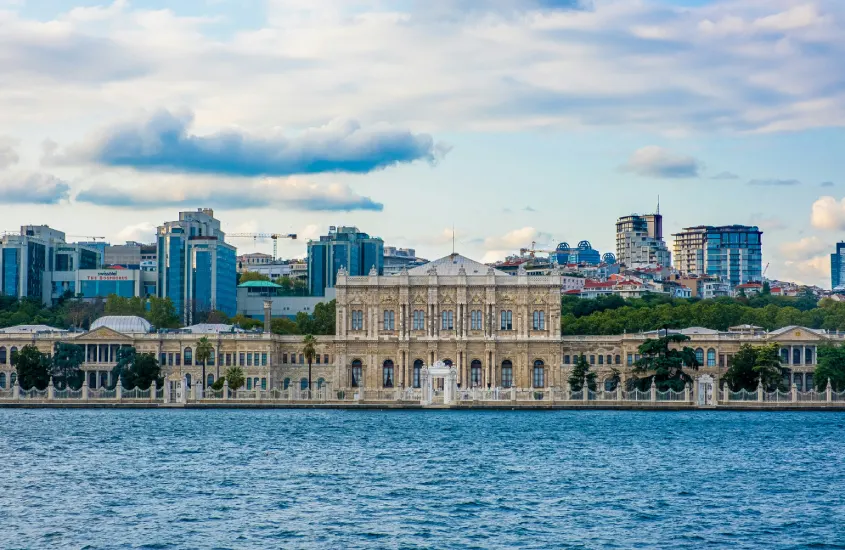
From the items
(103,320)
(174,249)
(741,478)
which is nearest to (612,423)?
(741,478)

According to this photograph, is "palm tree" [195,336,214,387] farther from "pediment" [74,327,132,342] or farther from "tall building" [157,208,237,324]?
"tall building" [157,208,237,324]

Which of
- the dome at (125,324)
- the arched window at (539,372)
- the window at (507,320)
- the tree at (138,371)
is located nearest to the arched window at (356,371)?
the window at (507,320)

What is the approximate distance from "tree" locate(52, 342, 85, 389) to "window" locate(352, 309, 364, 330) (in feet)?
57.3

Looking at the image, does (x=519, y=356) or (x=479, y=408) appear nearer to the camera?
(x=479, y=408)

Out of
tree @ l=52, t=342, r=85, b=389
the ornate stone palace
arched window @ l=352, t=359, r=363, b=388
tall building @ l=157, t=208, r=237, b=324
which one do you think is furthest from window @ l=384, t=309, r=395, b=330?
tall building @ l=157, t=208, r=237, b=324

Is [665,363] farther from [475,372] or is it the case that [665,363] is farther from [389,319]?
[389,319]

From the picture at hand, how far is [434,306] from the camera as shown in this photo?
104 meters

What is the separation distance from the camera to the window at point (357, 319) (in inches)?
4109

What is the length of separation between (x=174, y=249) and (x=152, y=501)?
126 metres

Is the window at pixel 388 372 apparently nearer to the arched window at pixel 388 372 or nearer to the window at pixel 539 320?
the arched window at pixel 388 372

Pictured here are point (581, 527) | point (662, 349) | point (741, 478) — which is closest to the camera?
point (581, 527)

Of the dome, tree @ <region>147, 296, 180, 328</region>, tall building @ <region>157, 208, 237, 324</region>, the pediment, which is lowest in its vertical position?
the pediment

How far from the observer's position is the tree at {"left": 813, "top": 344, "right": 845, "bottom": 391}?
88812mm

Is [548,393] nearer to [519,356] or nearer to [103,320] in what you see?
[519,356]
